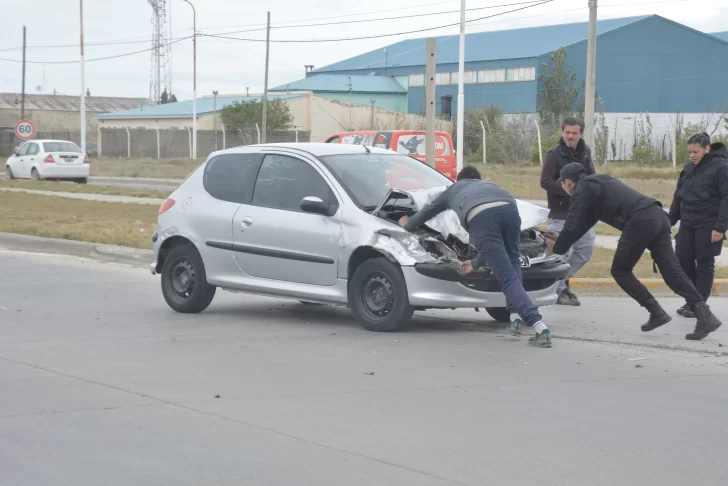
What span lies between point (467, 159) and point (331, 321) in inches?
1858

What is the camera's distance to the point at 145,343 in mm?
8719

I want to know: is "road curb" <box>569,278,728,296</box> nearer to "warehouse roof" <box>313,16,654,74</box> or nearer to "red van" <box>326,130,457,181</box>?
"red van" <box>326,130,457,181</box>

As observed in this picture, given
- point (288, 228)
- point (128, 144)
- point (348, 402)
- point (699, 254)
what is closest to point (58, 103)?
point (128, 144)

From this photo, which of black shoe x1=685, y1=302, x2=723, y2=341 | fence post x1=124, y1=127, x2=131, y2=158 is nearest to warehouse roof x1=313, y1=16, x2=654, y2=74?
fence post x1=124, y1=127, x2=131, y2=158

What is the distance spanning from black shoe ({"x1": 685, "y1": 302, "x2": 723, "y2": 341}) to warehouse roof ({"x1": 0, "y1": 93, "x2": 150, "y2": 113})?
9382 centimetres

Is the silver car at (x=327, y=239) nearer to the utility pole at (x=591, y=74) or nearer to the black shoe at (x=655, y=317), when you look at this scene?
the black shoe at (x=655, y=317)

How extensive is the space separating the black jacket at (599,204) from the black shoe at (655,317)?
28.6 inches

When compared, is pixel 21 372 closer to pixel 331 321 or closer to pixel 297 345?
pixel 297 345

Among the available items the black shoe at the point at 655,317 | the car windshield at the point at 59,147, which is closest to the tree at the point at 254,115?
the car windshield at the point at 59,147

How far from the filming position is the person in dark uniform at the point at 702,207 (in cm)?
940

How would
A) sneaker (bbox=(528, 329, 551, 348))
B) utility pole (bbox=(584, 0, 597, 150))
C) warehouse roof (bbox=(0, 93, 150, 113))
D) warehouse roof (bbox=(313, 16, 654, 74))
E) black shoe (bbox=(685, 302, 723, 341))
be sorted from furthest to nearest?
warehouse roof (bbox=(0, 93, 150, 113)), warehouse roof (bbox=(313, 16, 654, 74)), utility pole (bbox=(584, 0, 597, 150)), black shoe (bbox=(685, 302, 723, 341)), sneaker (bbox=(528, 329, 551, 348))

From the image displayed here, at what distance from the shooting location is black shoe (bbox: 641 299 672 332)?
9.00 m

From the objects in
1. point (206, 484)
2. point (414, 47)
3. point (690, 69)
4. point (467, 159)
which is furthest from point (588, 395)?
point (414, 47)

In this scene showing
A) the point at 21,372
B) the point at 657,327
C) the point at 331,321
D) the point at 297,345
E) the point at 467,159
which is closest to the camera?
the point at 21,372
